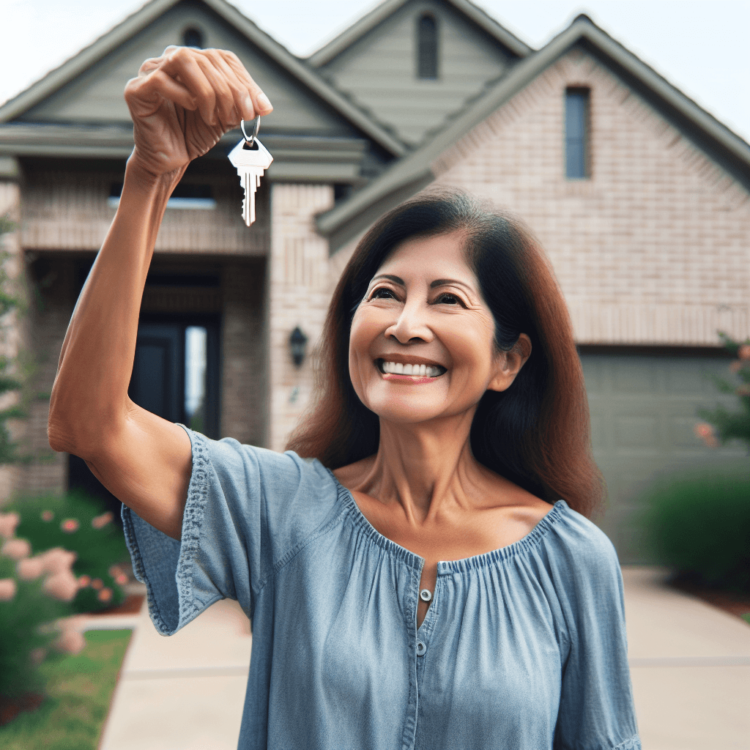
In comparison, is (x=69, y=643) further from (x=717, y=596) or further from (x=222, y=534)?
(x=717, y=596)

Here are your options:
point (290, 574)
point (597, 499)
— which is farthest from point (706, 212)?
point (290, 574)

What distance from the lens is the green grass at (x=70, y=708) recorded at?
349 centimetres

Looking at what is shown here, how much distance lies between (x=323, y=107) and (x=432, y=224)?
6785mm

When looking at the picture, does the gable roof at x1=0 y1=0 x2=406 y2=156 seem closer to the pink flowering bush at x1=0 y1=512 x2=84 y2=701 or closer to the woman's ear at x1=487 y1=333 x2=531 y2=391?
the pink flowering bush at x1=0 y1=512 x2=84 y2=701

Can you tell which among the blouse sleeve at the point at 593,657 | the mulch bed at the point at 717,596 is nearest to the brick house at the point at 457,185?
the mulch bed at the point at 717,596

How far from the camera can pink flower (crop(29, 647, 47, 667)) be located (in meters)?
3.53

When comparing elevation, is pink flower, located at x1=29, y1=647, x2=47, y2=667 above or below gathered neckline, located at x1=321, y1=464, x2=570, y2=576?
below

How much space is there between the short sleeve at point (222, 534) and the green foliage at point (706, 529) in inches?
252

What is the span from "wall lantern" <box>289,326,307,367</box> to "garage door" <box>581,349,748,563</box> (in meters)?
2.93

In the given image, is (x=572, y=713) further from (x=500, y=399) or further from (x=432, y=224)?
(x=432, y=224)

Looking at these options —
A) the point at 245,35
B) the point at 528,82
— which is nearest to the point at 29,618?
the point at 245,35

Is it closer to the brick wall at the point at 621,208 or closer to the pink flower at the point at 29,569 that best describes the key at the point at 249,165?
the pink flower at the point at 29,569

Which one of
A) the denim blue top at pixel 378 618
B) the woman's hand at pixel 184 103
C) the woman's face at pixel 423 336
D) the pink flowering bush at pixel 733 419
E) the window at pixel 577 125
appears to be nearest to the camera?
the woman's hand at pixel 184 103

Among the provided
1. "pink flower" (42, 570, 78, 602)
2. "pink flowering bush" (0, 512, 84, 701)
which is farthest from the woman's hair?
"pink flowering bush" (0, 512, 84, 701)
